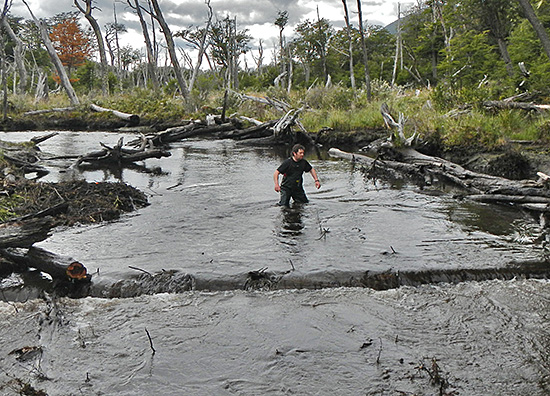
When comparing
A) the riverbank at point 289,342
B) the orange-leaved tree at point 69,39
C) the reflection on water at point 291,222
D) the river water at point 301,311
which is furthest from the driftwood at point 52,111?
the riverbank at point 289,342

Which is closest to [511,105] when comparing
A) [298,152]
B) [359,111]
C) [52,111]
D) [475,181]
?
[475,181]

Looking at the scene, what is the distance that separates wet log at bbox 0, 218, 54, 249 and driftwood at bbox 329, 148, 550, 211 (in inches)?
313

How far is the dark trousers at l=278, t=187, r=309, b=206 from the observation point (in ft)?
31.3

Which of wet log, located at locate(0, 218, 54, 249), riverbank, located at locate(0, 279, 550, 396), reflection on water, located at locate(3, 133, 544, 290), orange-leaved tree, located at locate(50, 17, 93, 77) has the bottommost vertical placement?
riverbank, located at locate(0, 279, 550, 396)

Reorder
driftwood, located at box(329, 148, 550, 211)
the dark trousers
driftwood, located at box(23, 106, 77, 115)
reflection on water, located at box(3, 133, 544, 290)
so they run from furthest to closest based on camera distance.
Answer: driftwood, located at box(23, 106, 77, 115) → the dark trousers → driftwood, located at box(329, 148, 550, 211) → reflection on water, located at box(3, 133, 544, 290)

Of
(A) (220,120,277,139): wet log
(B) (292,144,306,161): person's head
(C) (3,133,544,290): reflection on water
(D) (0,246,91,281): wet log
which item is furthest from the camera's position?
(A) (220,120,277,139): wet log

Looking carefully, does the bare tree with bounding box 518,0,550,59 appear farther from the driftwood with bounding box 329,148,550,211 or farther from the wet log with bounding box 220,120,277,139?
the wet log with bounding box 220,120,277,139

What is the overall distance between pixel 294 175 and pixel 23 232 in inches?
200

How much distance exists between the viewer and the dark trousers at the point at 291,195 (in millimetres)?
9531

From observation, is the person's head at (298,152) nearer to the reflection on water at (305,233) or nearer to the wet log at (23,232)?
the reflection on water at (305,233)

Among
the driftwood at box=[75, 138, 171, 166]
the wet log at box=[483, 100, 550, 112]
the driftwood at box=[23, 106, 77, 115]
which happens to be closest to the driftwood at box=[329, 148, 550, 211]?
the wet log at box=[483, 100, 550, 112]

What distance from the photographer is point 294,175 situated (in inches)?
367

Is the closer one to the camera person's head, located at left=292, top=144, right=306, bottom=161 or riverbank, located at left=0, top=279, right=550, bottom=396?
riverbank, located at left=0, top=279, right=550, bottom=396

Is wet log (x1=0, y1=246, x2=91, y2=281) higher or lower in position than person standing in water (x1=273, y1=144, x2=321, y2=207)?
lower
